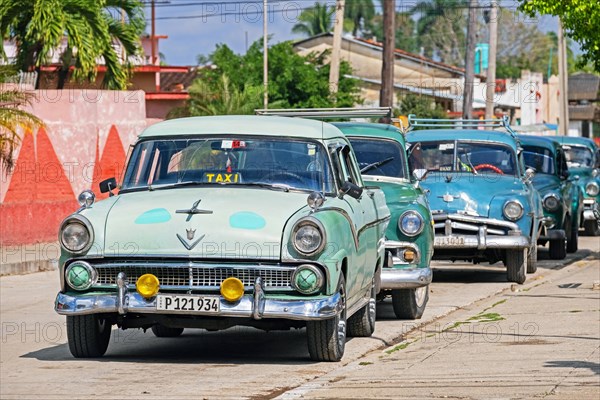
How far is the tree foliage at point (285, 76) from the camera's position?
44500mm

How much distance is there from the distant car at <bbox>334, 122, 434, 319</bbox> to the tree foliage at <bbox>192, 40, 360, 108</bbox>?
27.9 metres

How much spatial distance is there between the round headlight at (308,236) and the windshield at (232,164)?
0.84 metres

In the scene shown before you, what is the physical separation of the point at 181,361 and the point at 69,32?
17.2 meters

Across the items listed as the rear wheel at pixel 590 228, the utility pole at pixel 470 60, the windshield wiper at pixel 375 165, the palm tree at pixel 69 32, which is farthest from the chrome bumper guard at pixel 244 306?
the utility pole at pixel 470 60

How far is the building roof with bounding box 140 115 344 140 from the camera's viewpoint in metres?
10.0

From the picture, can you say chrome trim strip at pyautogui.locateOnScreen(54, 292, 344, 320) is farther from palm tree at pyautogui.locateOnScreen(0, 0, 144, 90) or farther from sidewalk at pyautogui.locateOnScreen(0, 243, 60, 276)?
palm tree at pyautogui.locateOnScreen(0, 0, 144, 90)

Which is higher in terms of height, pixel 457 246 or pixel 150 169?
pixel 150 169

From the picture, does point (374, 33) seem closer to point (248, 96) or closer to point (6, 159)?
point (248, 96)

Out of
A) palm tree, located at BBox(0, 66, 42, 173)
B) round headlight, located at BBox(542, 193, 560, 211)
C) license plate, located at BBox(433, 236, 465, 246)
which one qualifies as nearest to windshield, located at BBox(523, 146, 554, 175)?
round headlight, located at BBox(542, 193, 560, 211)

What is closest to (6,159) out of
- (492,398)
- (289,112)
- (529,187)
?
(289,112)

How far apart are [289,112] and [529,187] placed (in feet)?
11.7

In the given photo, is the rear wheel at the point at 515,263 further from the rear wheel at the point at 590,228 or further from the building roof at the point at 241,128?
the rear wheel at the point at 590,228

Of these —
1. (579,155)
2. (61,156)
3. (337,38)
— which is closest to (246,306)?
(61,156)

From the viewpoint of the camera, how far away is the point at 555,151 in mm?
20812
